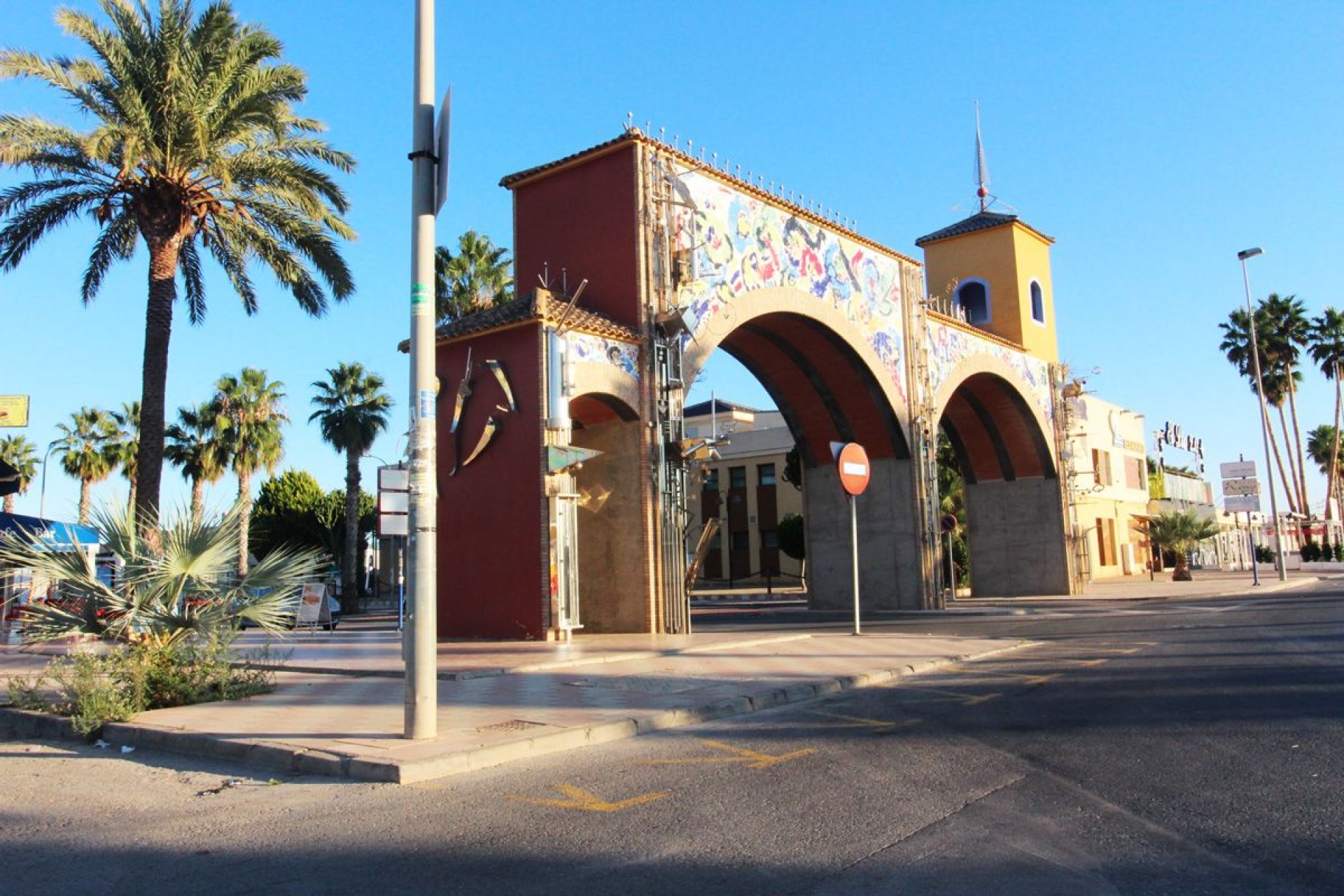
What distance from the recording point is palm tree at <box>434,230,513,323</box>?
34469 mm

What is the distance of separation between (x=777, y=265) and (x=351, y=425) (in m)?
24.6

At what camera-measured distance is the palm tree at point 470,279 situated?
34.5m

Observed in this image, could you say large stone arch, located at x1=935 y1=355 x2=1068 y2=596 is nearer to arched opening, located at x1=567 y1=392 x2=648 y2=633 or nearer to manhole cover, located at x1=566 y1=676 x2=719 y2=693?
arched opening, located at x1=567 y1=392 x2=648 y2=633

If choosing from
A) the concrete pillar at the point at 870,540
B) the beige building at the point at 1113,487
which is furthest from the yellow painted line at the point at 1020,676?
the beige building at the point at 1113,487

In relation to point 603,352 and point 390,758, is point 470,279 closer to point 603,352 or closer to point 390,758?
point 603,352

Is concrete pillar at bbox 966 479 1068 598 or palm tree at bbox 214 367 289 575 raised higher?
palm tree at bbox 214 367 289 575

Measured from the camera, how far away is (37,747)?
355 inches

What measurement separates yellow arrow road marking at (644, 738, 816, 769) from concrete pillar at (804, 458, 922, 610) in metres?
19.8

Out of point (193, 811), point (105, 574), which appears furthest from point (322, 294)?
point (193, 811)

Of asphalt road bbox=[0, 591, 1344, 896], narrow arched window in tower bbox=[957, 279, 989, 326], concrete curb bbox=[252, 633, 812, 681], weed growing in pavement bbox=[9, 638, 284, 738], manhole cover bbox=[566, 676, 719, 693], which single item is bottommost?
asphalt road bbox=[0, 591, 1344, 896]

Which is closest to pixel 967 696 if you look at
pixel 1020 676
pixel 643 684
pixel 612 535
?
pixel 1020 676

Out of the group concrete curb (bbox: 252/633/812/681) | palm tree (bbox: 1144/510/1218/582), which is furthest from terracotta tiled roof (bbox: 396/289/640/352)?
palm tree (bbox: 1144/510/1218/582)

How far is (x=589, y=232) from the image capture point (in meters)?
20.5

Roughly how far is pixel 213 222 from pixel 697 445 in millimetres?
10774
